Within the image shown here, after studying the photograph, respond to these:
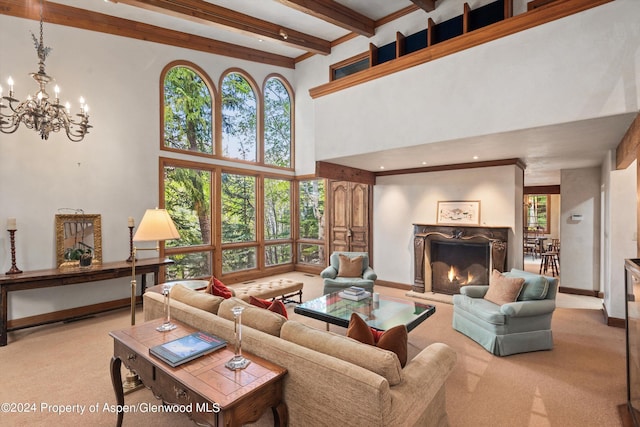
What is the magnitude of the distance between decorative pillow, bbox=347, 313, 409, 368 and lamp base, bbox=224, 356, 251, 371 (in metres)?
0.67

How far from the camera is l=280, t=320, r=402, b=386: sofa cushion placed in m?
1.62

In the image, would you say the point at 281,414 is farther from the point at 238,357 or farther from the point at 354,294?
the point at 354,294

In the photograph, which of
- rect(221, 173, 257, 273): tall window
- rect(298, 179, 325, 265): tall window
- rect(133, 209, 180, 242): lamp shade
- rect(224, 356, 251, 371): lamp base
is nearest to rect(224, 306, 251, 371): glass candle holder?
rect(224, 356, 251, 371): lamp base

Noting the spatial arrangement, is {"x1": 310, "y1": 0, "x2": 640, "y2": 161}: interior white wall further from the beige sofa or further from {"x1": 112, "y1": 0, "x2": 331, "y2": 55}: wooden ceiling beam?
the beige sofa

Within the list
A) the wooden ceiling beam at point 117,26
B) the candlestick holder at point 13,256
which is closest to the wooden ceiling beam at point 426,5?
the wooden ceiling beam at point 117,26

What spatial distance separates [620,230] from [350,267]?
375 cm

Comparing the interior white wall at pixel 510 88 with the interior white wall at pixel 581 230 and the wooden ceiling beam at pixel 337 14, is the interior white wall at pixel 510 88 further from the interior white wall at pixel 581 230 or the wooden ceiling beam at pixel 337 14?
the interior white wall at pixel 581 230

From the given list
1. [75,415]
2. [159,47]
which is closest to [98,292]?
[75,415]

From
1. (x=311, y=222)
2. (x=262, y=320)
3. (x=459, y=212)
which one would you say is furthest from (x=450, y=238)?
(x=262, y=320)

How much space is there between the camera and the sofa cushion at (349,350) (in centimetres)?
162

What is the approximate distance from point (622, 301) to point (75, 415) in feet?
20.3

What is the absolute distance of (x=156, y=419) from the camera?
2404mm

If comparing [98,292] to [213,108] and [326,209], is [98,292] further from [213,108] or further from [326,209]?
[326,209]

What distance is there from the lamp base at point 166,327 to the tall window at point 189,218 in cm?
376
